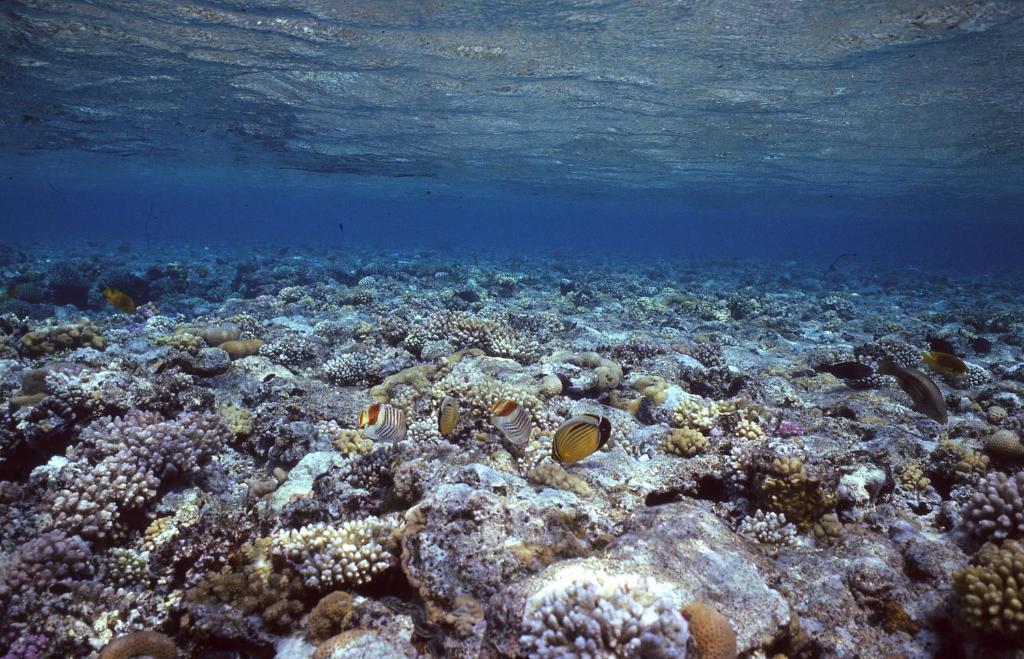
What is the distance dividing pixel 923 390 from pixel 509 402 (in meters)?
4.86

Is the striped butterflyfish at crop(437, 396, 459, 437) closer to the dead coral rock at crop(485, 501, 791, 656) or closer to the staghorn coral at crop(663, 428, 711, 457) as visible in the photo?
the dead coral rock at crop(485, 501, 791, 656)

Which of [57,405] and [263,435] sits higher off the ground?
[57,405]

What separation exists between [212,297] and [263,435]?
55.4 ft

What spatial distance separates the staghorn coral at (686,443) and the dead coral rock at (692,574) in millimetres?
2075

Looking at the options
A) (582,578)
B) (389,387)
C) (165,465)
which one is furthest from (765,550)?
(165,465)

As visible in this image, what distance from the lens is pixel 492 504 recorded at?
412 centimetres

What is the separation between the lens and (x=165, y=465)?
A: 5.89 metres

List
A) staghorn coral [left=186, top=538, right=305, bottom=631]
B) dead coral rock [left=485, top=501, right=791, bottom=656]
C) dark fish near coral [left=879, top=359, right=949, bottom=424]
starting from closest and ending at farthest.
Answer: dead coral rock [left=485, top=501, right=791, bottom=656] < staghorn coral [left=186, top=538, right=305, bottom=631] < dark fish near coral [left=879, top=359, right=949, bottom=424]

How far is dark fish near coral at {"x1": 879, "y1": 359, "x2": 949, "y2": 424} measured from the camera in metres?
5.66

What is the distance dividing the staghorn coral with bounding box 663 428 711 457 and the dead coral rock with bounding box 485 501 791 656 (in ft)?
6.81

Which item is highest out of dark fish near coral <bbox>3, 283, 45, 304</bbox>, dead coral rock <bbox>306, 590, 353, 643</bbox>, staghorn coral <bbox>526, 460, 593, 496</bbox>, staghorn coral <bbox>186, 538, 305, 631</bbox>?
staghorn coral <bbox>526, 460, 593, 496</bbox>

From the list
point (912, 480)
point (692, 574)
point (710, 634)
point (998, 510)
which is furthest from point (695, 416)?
point (710, 634)

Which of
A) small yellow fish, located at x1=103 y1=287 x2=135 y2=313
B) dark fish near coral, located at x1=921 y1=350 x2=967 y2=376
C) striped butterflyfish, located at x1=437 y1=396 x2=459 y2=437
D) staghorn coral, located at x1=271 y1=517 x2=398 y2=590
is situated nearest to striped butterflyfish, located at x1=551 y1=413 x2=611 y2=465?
striped butterflyfish, located at x1=437 y1=396 x2=459 y2=437

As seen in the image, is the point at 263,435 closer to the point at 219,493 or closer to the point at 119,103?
the point at 219,493
